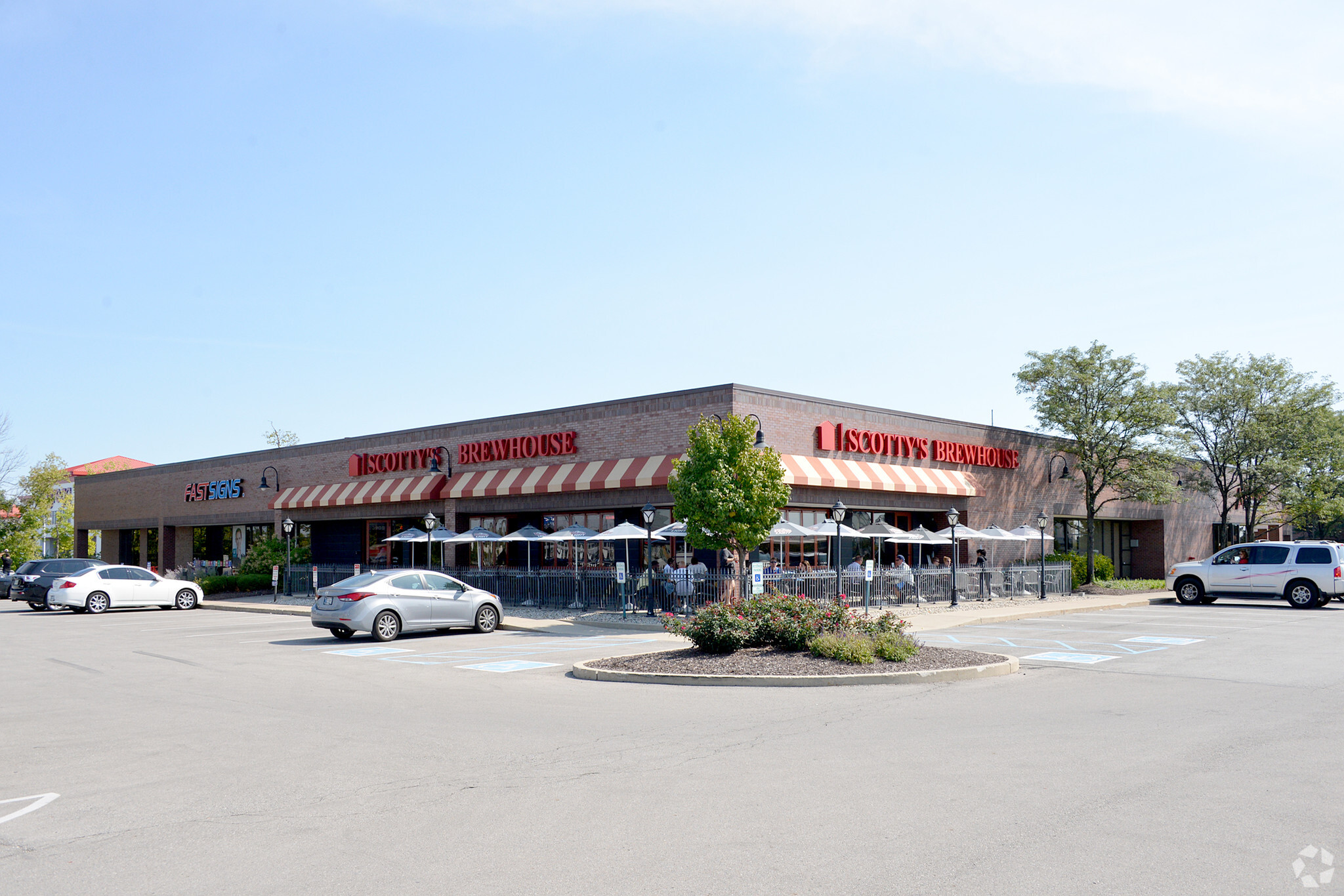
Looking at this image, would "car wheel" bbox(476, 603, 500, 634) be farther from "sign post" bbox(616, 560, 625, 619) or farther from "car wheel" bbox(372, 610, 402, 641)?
"sign post" bbox(616, 560, 625, 619)

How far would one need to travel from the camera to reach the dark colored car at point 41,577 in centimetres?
3128

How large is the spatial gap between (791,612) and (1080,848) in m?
10.1

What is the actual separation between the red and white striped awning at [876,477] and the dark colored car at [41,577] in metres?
21.9

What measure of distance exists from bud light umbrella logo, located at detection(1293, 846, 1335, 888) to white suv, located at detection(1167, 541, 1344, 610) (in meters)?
27.3

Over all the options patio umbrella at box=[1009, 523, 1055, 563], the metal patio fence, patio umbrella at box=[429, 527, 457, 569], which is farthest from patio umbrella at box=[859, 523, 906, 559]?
patio umbrella at box=[429, 527, 457, 569]

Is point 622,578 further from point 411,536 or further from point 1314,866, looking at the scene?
point 1314,866

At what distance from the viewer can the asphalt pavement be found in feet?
18.6

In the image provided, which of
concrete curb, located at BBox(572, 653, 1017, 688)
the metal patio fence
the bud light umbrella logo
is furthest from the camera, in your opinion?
the metal patio fence

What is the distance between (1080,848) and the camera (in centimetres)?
596

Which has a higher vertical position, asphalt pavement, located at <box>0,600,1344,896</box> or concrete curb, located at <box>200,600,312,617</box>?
asphalt pavement, located at <box>0,600,1344,896</box>

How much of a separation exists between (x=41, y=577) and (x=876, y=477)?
2614 centimetres

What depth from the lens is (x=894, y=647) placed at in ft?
48.6

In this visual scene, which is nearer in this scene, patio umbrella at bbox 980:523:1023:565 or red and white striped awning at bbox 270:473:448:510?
patio umbrella at bbox 980:523:1023:565

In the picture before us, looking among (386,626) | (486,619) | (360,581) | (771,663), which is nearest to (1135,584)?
(486,619)
